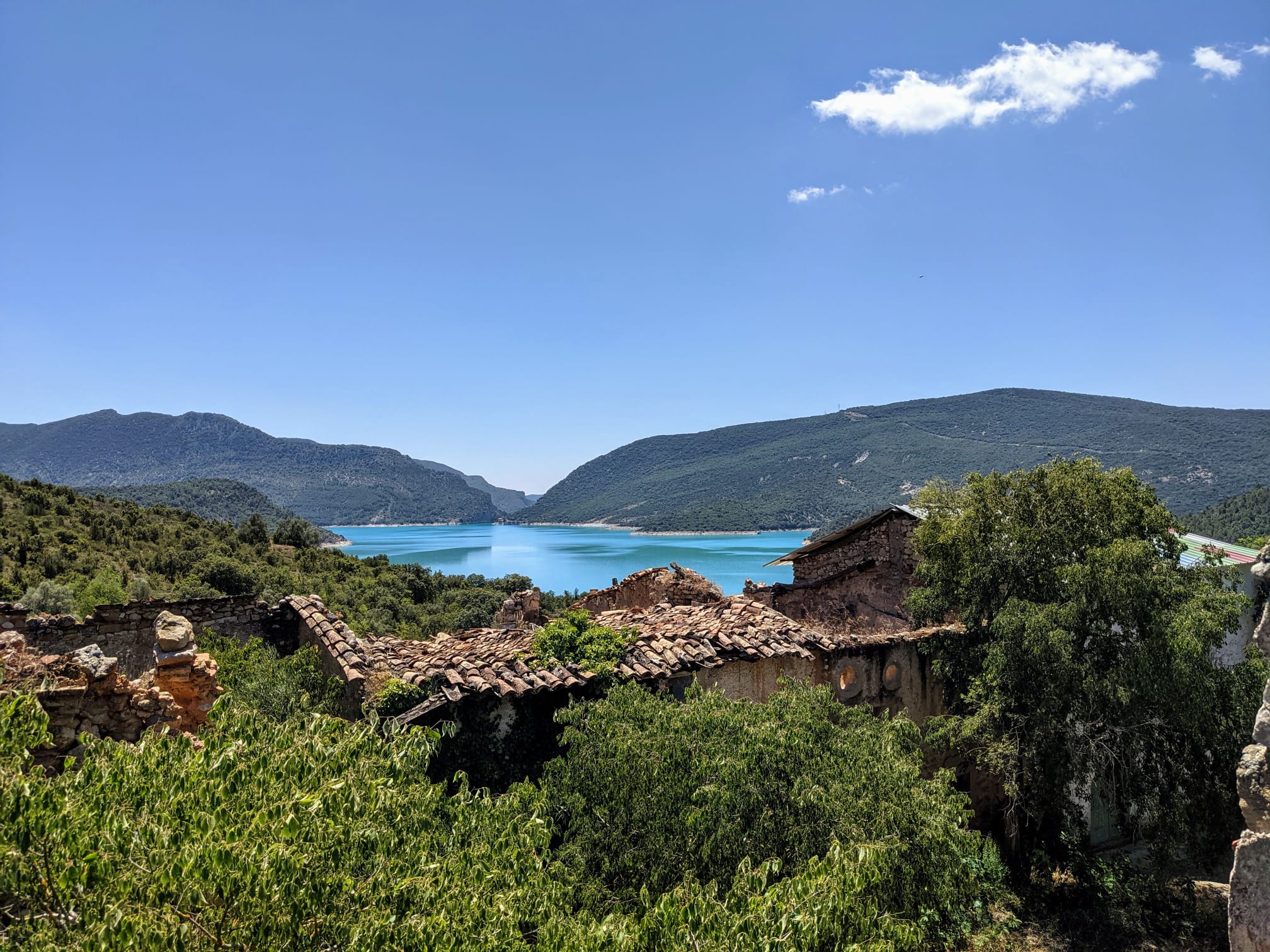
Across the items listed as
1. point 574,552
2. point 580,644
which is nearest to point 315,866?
point 580,644

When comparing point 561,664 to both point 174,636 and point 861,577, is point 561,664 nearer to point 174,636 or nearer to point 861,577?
point 174,636

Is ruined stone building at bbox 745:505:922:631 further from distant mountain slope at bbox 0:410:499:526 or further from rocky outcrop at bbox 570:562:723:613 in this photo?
distant mountain slope at bbox 0:410:499:526

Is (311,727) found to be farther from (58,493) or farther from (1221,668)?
(58,493)

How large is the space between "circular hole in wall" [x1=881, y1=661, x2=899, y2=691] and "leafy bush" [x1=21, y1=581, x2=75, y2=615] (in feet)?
70.0

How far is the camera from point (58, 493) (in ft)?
117

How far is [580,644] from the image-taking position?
322 inches

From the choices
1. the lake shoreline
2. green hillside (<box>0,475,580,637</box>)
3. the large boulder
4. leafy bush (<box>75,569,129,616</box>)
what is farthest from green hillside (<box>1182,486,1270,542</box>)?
the lake shoreline

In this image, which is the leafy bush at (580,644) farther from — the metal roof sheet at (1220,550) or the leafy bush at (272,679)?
the metal roof sheet at (1220,550)

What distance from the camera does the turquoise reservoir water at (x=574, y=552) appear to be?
82.7m

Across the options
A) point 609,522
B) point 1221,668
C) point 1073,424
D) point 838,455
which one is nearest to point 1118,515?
point 1221,668

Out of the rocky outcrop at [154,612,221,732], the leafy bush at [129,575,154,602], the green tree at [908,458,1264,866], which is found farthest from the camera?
the leafy bush at [129,575,154,602]

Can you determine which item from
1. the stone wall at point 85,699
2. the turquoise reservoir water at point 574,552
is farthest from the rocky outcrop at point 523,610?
the turquoise reservoir water at point 574,552

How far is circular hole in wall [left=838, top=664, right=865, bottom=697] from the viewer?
10219 millimetres

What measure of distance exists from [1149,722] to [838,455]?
143707 millimetres
